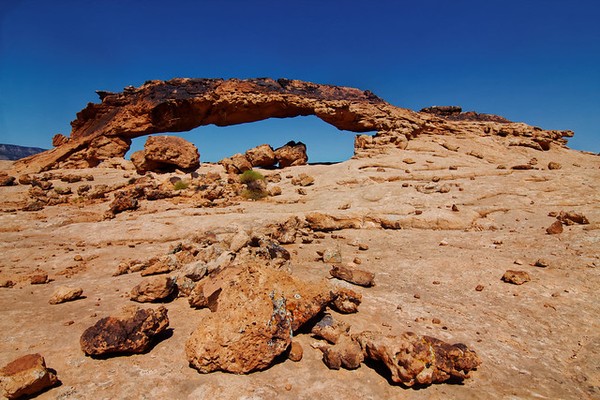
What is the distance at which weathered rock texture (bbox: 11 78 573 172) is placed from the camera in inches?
932

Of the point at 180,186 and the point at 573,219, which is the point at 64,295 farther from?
the point at 573,219

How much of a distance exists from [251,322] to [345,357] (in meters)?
1.23

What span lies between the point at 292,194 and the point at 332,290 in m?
11.9

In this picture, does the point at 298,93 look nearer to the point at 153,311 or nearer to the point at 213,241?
the point at 213,241

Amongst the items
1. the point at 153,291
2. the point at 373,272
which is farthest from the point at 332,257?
the point at 153,291

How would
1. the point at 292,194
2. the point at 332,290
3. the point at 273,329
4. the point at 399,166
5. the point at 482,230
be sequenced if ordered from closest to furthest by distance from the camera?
the point at 273,329
the point at 332,290
the point at 482,230
the point at 292,194
the point at 399,166

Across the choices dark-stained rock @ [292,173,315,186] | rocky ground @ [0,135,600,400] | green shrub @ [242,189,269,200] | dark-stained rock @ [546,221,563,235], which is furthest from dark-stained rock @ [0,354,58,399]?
dark-stained rock @ [292,173,315,186]

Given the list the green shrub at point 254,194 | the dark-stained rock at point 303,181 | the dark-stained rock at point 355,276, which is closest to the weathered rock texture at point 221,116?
the dark-stained rock at point 303,181

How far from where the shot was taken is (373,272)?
7215mm

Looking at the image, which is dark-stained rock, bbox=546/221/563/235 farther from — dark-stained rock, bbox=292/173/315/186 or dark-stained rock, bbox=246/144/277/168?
dark-stained rock, bbox=246/144/277/168

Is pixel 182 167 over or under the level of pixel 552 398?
over

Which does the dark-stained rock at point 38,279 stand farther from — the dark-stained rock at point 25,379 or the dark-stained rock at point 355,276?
the dark-stained rock at point 355,276

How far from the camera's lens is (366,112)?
2480cm

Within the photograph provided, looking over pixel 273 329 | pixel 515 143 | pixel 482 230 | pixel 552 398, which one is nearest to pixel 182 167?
pixel 482 230
